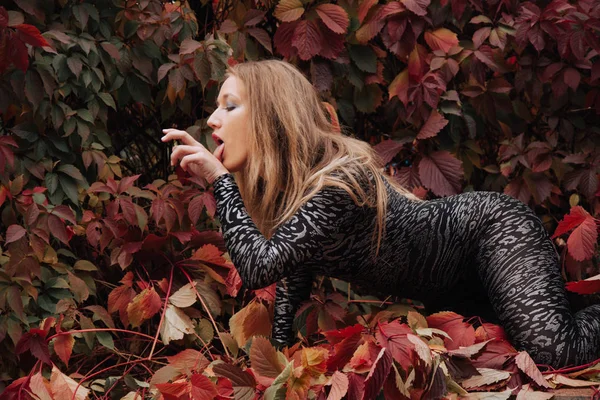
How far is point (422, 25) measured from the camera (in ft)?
9.11

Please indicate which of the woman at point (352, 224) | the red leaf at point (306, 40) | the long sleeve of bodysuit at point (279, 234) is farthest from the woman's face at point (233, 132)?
the red leaf at point (306, 40)

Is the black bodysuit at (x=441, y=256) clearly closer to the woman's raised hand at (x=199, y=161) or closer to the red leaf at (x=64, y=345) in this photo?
the woman's raised hand at (x=199, y=161)

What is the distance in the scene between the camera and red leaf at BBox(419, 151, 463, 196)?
2756 mm

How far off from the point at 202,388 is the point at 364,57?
146cm

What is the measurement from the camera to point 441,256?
227 cm

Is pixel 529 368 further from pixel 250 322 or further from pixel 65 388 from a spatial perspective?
pixel 65 388

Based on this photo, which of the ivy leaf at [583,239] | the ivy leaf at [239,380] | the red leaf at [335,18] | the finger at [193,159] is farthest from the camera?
the red leaf at [335,18]

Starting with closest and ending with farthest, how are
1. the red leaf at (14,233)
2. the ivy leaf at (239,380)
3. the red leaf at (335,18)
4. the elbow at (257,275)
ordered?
the ivy leaf at (239,380)
the elbow at (257,275)
the red leaf at (14,233)
the red leaf at (335,18)

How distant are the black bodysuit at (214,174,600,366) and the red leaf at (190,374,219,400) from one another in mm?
280

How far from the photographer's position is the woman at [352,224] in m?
2.04

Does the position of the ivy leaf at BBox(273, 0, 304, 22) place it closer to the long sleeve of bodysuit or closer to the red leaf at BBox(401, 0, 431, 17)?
the red leaf at BBox(401, 0, 431, 17)

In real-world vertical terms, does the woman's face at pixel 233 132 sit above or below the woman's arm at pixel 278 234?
above

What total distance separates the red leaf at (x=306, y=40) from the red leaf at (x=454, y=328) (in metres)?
1.05

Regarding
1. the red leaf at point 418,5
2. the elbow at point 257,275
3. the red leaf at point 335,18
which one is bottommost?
the elbow at point 257,275
